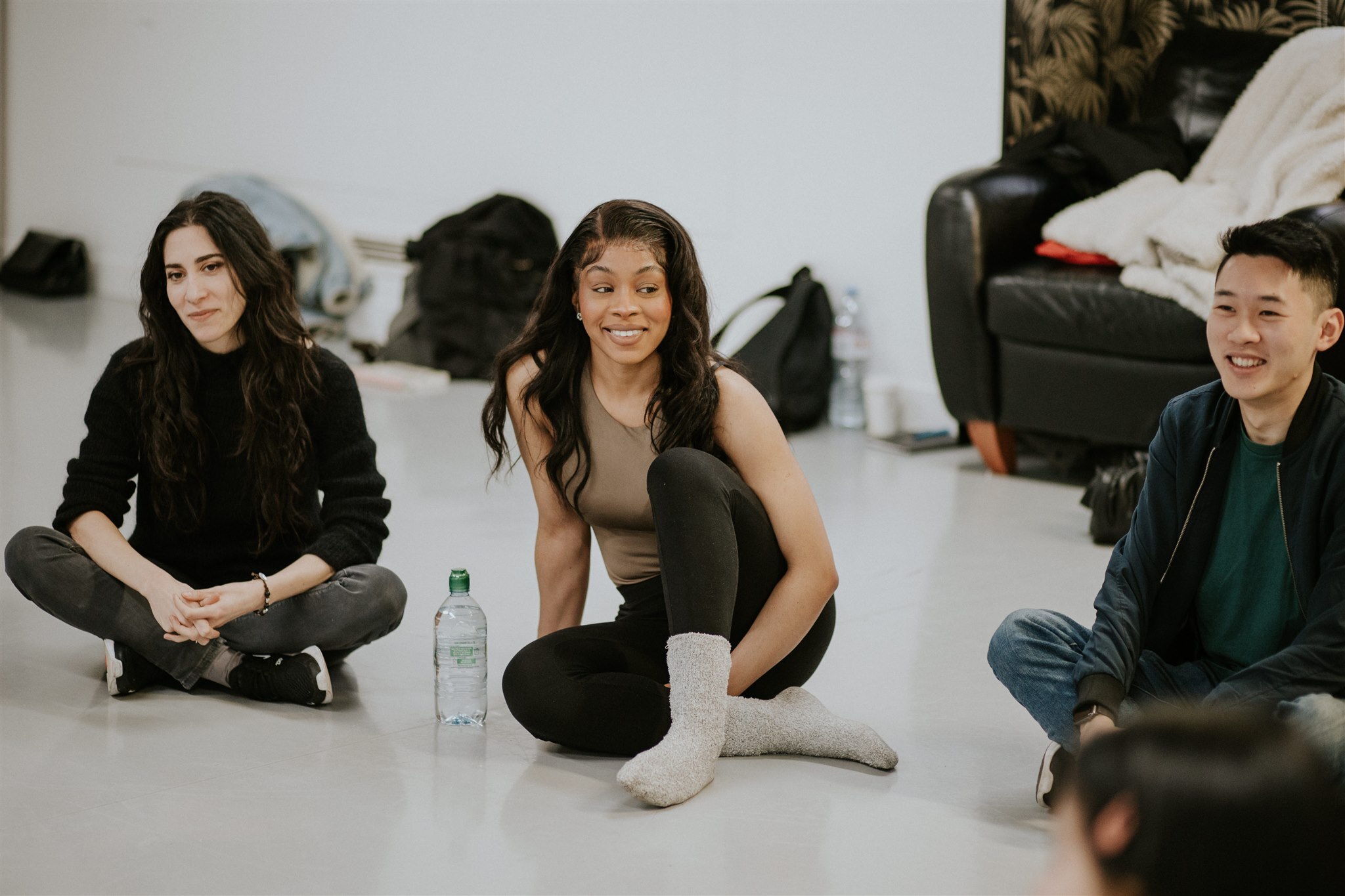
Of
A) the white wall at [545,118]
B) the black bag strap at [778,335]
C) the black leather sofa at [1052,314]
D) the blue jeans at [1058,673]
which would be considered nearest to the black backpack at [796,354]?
the black bag strap at [778,335]

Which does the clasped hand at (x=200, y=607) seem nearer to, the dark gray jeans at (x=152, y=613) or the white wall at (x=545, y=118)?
the dark gray jeans at (x=152, y=613)

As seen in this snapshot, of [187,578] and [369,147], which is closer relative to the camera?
[187,578]

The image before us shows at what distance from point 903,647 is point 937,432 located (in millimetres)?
1851

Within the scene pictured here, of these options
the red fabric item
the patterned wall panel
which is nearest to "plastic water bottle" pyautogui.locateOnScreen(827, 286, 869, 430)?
the patterned wall panel

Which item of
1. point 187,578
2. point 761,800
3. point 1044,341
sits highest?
point 1044,341

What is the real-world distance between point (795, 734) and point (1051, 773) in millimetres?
340

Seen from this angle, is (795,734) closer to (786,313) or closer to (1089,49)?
(786,313)

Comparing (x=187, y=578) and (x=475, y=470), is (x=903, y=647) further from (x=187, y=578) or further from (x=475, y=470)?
(x=475, y=470)

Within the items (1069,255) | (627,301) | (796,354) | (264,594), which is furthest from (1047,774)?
(796,354)

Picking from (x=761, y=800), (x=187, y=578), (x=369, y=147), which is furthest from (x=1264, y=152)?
(x=369, y=147)

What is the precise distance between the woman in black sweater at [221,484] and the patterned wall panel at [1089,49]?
2.53 m

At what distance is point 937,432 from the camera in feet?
14.3

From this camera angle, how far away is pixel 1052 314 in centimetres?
368

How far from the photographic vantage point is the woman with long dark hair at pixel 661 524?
1912mm
